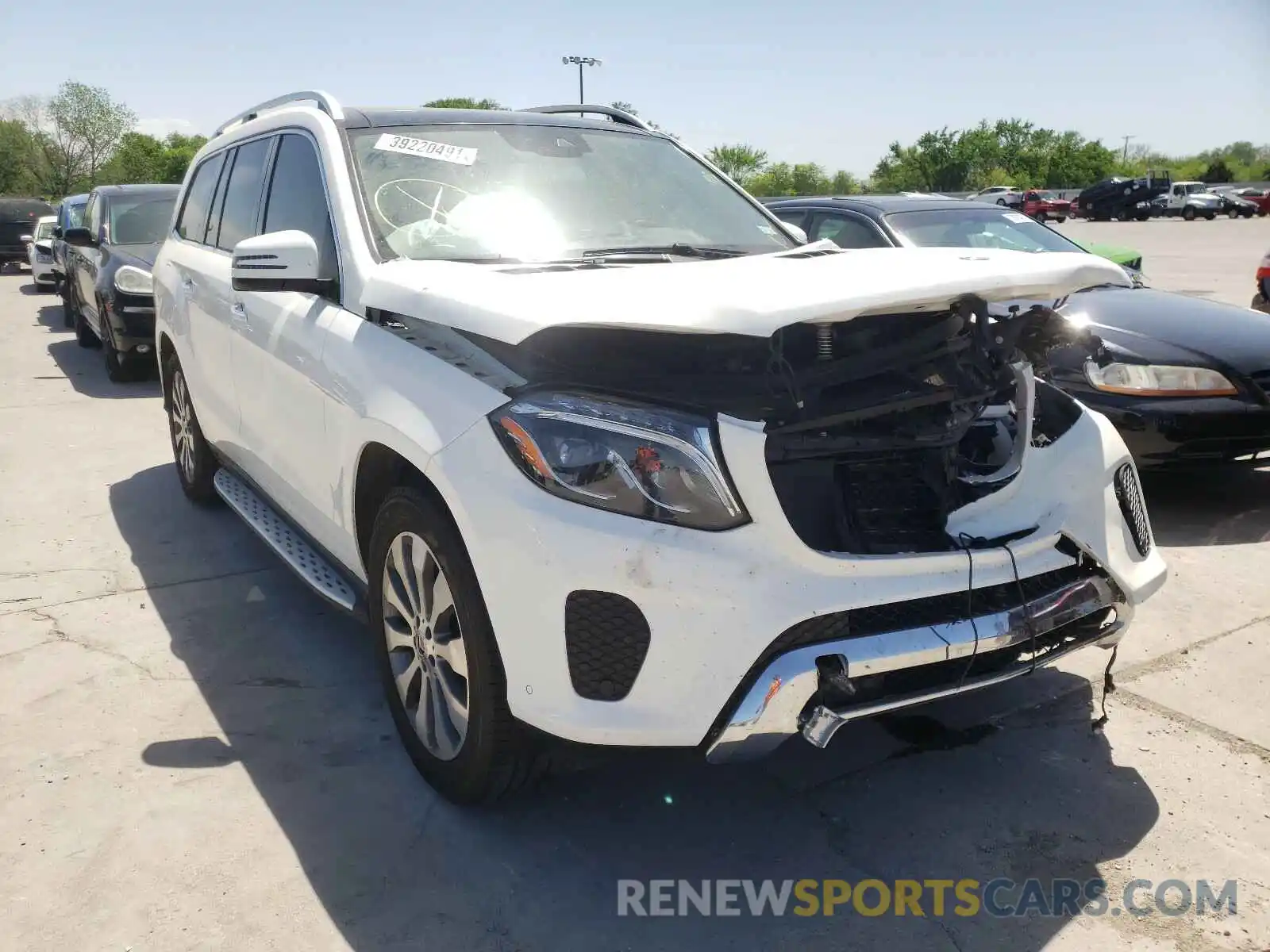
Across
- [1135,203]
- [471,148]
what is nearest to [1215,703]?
[471,148]

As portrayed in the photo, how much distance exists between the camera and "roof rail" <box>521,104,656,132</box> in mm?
4527

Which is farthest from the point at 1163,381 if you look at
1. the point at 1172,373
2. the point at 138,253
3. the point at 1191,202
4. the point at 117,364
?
the point at 1191,202

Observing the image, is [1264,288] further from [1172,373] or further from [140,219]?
[140,219]

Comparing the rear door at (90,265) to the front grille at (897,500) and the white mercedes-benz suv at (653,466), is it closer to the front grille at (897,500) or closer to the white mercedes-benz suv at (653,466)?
the white mercedes-benz suv at (653,466)

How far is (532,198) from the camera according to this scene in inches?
139

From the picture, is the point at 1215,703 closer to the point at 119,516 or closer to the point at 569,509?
the point at 569,509

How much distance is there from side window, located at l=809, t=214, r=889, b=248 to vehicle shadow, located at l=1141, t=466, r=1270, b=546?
84.7 inches

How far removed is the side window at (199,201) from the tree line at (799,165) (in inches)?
2453

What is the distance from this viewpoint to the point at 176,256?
17.5ft

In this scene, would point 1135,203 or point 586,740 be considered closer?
point 586,740

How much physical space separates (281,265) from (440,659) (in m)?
1.35

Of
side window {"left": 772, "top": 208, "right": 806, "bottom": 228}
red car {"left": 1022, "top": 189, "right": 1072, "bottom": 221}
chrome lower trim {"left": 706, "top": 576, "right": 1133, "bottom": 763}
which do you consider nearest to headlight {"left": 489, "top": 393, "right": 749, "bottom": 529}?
chrome lower trim {"left": 706, "top": 576, "right": 1133, "bottom": 763}

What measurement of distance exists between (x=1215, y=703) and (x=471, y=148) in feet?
10.3

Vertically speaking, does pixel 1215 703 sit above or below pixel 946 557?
below
